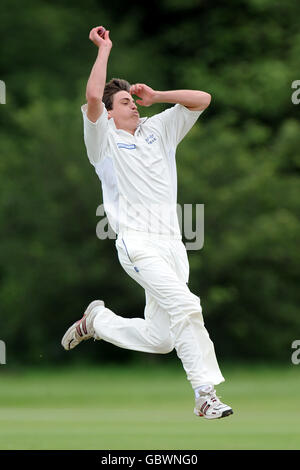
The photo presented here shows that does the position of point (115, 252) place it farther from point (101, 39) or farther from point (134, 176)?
point (101, 39)

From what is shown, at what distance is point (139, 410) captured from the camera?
10.6 meters

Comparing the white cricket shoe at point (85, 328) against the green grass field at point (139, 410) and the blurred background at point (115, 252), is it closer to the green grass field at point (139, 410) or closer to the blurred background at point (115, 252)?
the green grass field at point (139, 410)

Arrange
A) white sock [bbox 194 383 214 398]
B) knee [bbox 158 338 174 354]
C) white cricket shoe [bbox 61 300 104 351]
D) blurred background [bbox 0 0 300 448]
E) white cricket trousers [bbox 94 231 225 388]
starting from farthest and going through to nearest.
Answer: blurred background [bbox 0 0 300 448] < white cricket shoe [bbox 61 300 104 351] < knee [bbox 158 338 174 354] < white cricket trousers [bbox 94 231 225 388] < white sock [bbox 194 383 214 398]

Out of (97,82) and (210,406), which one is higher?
(97,82)

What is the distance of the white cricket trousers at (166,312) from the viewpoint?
6.89 m

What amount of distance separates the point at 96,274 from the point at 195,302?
10.8m

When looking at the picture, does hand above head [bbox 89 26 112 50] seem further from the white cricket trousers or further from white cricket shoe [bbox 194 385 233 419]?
white cricket shoe [bbox 194 385 233 419]

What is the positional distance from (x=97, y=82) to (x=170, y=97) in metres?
0.63

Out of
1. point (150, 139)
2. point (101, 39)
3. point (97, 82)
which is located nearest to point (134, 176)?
point (150, 139)

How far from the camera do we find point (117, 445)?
259 inches

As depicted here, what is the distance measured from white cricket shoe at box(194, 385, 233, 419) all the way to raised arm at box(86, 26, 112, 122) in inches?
79.9

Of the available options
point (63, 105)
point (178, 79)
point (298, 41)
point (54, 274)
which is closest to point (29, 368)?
point (54, 274)

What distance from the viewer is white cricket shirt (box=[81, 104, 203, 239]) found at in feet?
23.7

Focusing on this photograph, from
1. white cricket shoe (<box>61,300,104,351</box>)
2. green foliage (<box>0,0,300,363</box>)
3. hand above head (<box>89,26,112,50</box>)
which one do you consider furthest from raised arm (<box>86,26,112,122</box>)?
green foliage (<box>0,0,300,363</box>)
